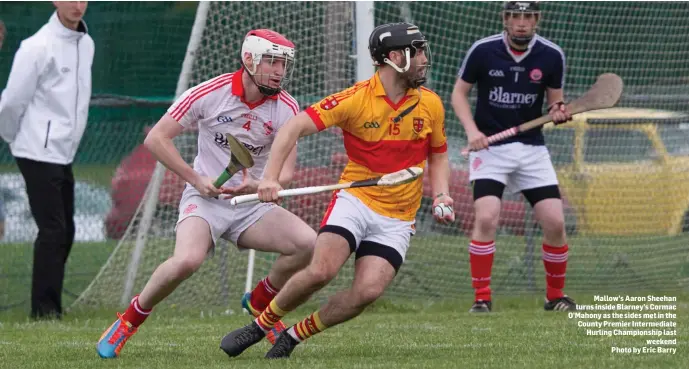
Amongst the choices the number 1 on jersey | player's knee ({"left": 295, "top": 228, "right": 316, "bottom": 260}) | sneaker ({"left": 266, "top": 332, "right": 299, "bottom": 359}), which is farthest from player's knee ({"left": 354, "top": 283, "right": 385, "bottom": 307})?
the number 1 on jersey

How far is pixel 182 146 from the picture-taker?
9586mm

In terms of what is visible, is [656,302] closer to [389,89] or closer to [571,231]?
[571,231]

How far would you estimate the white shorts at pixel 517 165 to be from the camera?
841 centimetres

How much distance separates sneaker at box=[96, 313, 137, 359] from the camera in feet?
20.3

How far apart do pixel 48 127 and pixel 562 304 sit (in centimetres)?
369

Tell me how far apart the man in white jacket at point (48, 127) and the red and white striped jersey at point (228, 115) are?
2222 mm

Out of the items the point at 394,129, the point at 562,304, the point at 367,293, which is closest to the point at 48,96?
the point at 394,129

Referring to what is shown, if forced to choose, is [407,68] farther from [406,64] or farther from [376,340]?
[376,340]

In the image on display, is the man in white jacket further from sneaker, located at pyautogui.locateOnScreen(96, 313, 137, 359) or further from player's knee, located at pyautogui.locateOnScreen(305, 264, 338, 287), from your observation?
player's knee, located at pyautogui.locateOnScreen(305, 264, 338, 287)

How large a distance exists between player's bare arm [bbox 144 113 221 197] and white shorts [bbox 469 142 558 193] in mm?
2672

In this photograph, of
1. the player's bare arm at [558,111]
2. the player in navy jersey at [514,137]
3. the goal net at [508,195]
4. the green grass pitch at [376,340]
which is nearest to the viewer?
the green grass pitch at [376,340]

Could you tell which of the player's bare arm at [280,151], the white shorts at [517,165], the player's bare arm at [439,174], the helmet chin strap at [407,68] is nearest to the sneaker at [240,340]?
the player's bare arm at [280,151]

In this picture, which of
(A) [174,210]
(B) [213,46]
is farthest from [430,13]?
(A) [174,210]

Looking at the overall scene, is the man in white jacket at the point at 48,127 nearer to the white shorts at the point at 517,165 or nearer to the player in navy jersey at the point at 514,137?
the player in navy jersey at the point at 514,137
